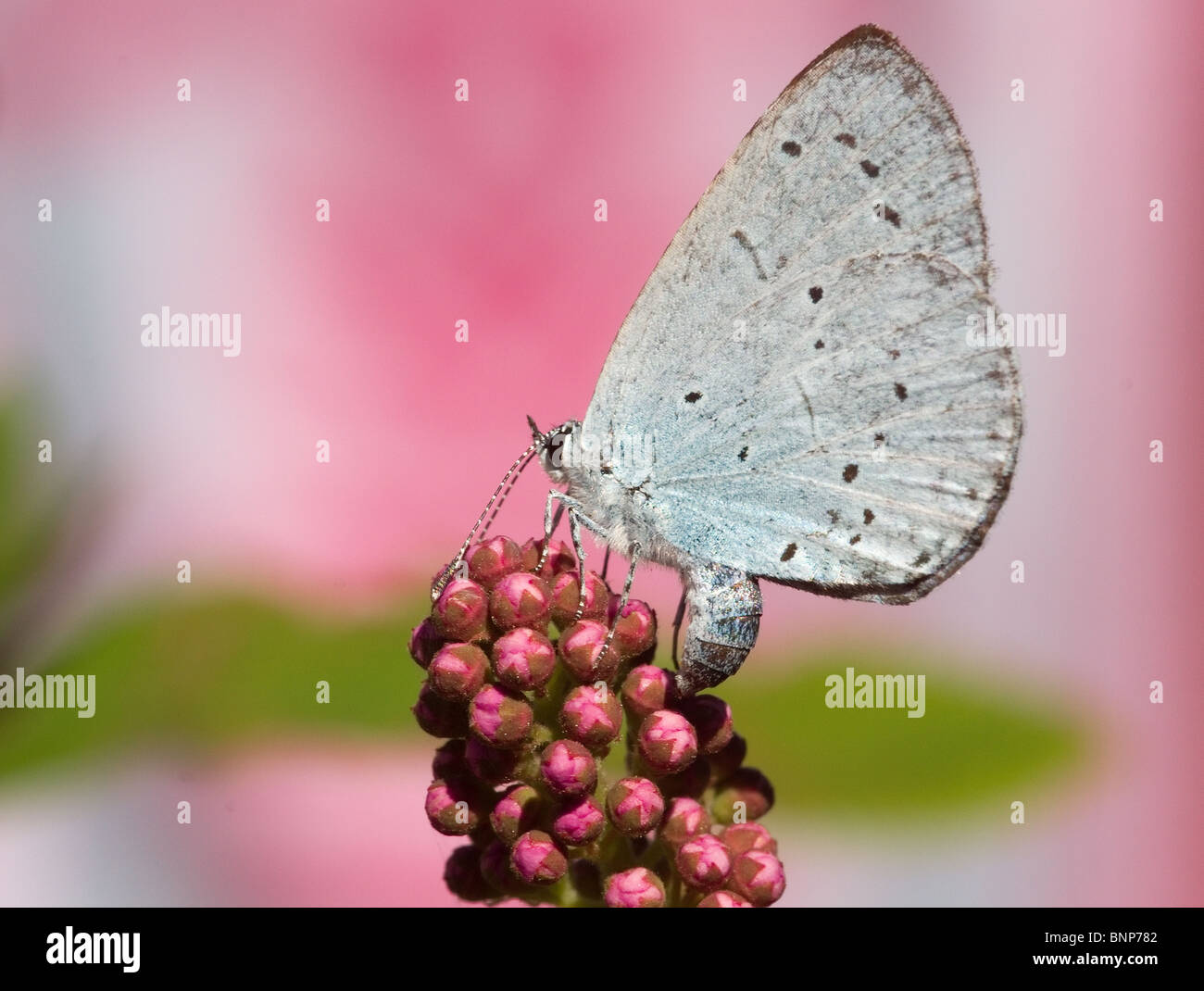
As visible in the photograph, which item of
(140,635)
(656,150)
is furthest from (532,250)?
(140,635)

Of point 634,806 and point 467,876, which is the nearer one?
point 634,806

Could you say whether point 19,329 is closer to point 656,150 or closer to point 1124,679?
point 656,150

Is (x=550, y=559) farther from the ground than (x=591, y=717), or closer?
farther from the ground

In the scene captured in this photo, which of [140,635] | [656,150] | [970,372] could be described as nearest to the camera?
[970,372]

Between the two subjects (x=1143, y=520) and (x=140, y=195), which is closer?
(x=140, y=195)

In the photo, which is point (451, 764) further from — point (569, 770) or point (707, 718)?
point (707, 718)

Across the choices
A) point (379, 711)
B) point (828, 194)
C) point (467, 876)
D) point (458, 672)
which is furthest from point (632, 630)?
point (379, 711)
